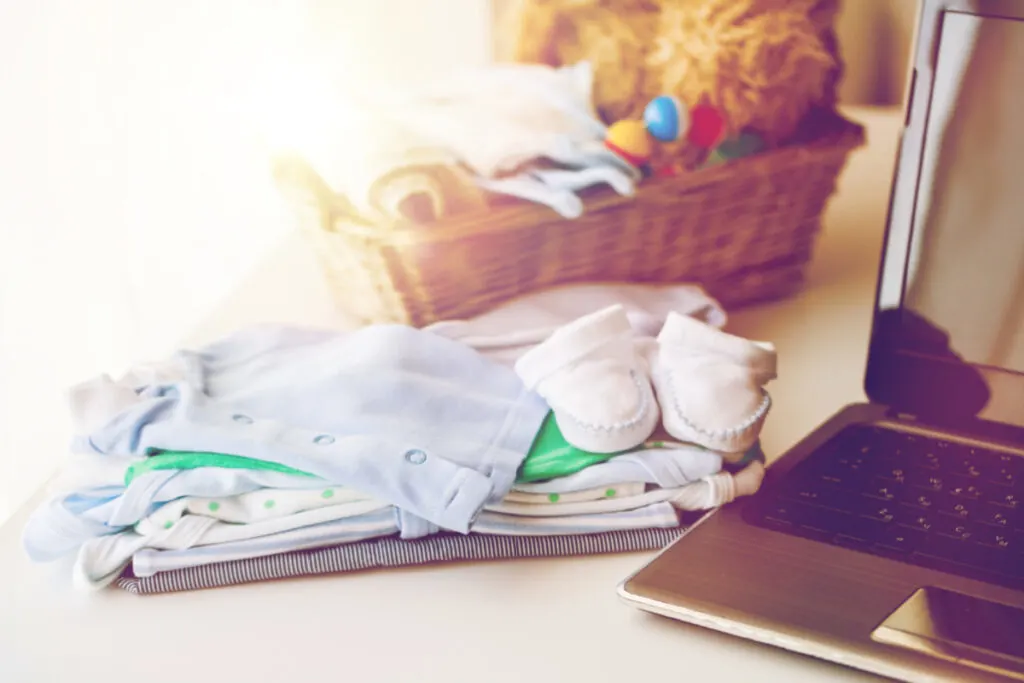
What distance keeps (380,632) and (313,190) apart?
1.10 ft

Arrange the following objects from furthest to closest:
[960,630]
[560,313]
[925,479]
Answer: [560,313] → [925,479] → [960,630]

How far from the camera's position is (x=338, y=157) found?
2.37 ft

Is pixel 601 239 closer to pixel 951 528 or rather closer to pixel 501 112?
pixel 501 112

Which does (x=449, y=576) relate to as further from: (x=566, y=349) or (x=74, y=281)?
(x=74, y=281)

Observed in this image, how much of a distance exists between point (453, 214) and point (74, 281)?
0.27 metres

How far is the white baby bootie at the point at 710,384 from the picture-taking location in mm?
533

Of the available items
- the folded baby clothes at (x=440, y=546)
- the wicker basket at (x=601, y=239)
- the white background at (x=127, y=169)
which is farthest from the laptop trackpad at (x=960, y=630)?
the white background at (x=127, y=169)

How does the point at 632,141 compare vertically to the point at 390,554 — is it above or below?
above

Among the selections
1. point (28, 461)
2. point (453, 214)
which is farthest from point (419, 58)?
point (28, 461)

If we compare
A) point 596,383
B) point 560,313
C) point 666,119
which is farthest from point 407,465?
point 666,119

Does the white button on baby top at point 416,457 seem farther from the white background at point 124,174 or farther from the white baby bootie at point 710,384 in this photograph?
the white background at point 124,174

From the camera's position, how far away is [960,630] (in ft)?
1.46

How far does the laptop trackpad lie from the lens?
429mm

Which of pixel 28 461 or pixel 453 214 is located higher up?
pixel 453 214
